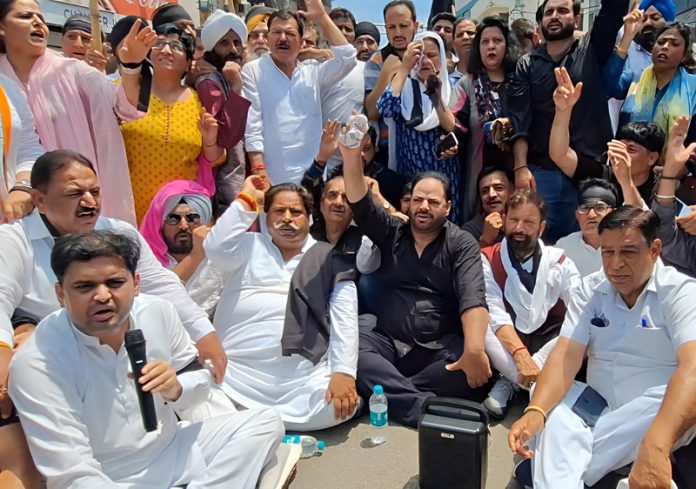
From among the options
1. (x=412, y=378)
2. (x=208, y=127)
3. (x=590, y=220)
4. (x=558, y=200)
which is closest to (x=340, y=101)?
(x=208, y=127)

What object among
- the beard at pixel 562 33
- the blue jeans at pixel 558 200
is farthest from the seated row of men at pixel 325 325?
the beard at pixel 562 33

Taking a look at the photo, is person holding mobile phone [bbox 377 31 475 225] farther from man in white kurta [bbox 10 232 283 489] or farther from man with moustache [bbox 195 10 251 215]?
man in white kurta [bbox 10 232 283 489]

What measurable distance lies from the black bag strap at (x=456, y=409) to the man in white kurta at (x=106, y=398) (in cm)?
83

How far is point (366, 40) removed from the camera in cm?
587

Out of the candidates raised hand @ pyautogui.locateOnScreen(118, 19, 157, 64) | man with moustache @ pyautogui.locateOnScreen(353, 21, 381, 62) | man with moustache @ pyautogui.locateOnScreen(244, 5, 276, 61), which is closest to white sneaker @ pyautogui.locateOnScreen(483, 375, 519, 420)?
raised hand @ pyautogui.locateOnScreen(118, 19, 157, 64)

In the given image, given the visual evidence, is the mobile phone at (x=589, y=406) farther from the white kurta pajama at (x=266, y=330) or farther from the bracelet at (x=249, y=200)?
the bracelet at (x=249, y=200)

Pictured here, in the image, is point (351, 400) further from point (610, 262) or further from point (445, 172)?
point (445, 172)

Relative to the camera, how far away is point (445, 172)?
14.1ft

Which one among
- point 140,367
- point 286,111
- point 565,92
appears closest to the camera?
point 140,367

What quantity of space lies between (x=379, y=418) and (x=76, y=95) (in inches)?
103

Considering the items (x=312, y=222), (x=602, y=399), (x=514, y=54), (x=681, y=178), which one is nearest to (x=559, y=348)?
(x=602, y=399)

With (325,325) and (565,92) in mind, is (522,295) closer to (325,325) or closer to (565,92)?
(325,325)

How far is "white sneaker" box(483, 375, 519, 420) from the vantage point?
3.26 metres

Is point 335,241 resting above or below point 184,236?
below
